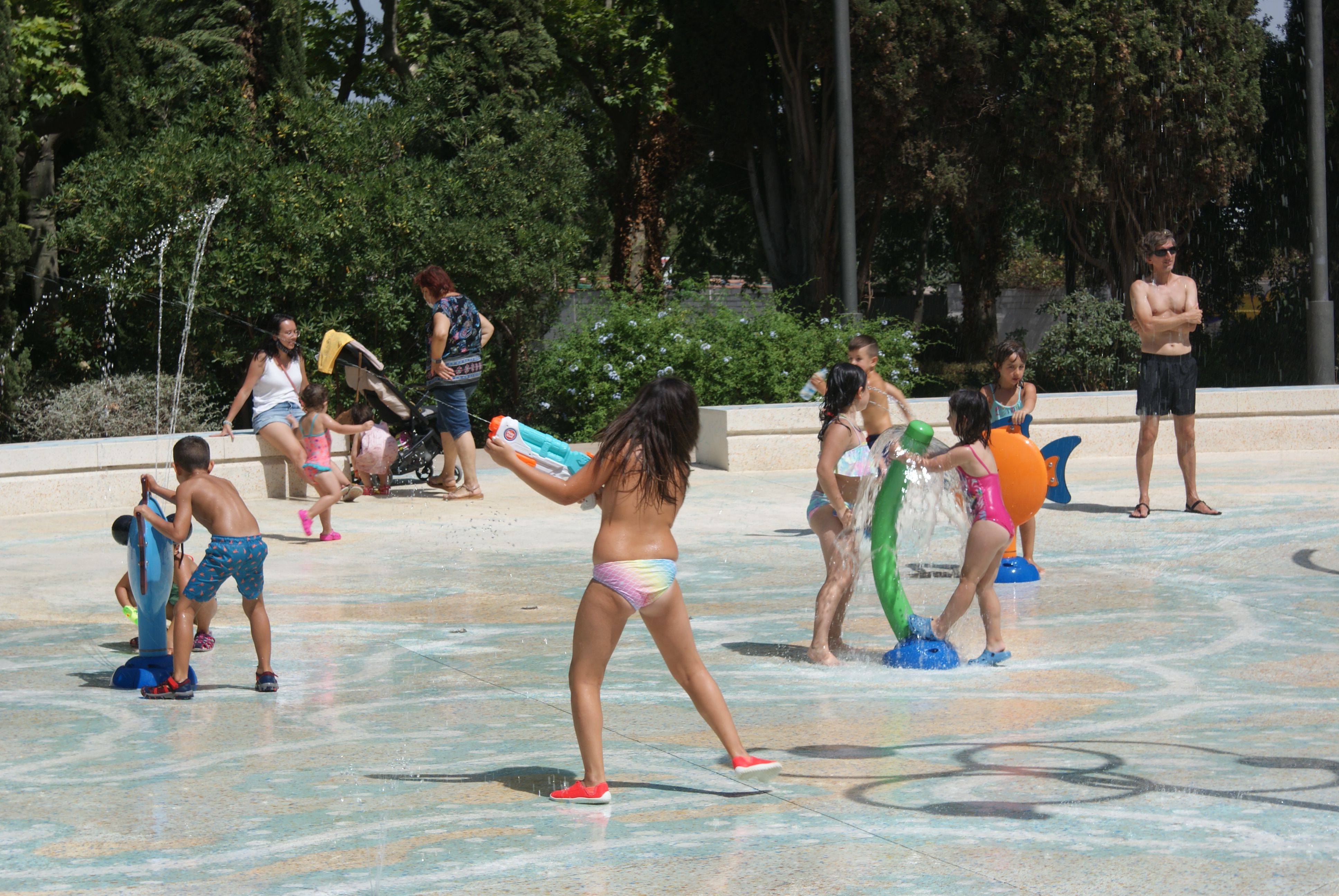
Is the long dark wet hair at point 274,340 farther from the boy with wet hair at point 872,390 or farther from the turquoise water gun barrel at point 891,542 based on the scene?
the turquoise water gun barrel at point 891,542

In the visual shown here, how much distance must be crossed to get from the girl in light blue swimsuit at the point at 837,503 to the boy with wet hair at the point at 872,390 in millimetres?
1258

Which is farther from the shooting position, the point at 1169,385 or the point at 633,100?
the point at 633,100

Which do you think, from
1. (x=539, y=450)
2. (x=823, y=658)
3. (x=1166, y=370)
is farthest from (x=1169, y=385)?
(x=539, y=450)

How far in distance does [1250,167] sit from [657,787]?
19812mm

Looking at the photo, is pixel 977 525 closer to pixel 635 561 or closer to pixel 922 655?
pixel 922 655

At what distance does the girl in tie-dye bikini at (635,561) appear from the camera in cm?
477

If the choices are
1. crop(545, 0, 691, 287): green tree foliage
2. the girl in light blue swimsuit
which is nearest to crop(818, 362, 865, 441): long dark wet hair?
the girl in light blue swimsuit

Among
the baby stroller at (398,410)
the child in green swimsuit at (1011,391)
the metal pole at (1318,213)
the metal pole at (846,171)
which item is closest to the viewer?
the child in green swimsuit at (1011,391)

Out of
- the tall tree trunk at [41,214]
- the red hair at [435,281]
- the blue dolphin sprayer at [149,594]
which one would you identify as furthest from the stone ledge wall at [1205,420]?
the blue dolphin sprayer at [149,594]

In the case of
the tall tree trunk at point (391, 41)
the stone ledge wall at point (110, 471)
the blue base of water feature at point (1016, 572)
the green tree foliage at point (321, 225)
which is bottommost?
the blue base of water feature at point (1016, 572)

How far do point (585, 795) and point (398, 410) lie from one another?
875cm

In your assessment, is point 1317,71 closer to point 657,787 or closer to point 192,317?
point 192,317

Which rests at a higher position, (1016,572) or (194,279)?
(194,279)

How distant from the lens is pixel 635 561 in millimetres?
4773
